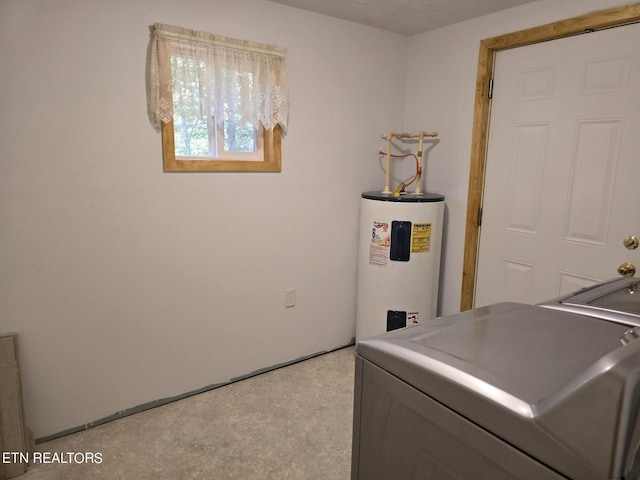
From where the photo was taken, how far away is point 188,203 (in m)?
2.29

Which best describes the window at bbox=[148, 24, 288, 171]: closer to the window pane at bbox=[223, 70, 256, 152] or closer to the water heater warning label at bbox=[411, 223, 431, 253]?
the window pane at bbox=[223, 70, 256, 152]

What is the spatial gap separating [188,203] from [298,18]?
1.26 meters

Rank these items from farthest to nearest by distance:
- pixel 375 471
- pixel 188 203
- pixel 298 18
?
pixel 298 18 → pixel 188 203 → pixel 375 471

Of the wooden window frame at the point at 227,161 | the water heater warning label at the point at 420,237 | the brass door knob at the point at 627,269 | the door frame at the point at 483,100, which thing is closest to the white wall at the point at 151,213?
the wooden window frame at the point at 227,161

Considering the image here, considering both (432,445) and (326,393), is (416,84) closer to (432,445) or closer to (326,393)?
(326,393)

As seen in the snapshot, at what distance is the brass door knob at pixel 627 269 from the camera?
78.6 inches

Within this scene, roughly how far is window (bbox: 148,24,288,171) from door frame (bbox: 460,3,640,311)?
1179mm

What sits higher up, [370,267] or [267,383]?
[370,267]

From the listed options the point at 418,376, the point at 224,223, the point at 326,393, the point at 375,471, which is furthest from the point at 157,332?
the point at 418,376

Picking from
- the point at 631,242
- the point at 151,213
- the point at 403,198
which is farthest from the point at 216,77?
the point at 631,242

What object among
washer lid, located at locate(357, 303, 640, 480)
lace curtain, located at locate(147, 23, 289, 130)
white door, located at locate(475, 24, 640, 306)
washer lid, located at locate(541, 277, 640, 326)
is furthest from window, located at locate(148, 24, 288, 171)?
washer lid, located at locate(541, 277, 640, 326)

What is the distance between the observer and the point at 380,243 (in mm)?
2697

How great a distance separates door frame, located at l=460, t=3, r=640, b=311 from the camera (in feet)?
6.84

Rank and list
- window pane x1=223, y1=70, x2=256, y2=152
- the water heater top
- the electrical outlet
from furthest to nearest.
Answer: the electrical outlet < the water heater top < window pane x1=223, y1=70, x2=256, y2=152
